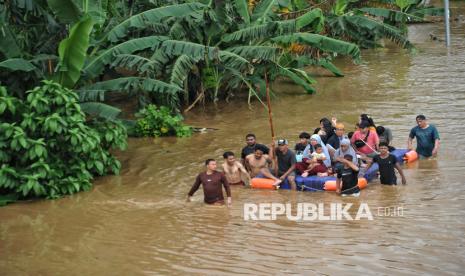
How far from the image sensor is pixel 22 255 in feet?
36.3

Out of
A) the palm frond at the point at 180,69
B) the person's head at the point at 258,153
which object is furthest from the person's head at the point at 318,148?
the palm frond at the point at 180,69

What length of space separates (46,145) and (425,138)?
747 cm

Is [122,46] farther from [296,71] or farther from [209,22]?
[296,71]

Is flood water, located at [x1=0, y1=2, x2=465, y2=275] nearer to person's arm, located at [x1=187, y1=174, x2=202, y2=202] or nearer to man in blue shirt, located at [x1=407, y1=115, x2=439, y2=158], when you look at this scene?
person's arm, located at [x1=187, y1=174, x2=202, y2=202]

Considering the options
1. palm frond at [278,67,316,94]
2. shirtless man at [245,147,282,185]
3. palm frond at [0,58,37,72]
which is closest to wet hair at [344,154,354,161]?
shirtless man at [245,147,282,185]

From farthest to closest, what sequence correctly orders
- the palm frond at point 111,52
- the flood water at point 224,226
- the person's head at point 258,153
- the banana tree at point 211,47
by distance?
the banana tree at point 211,47 < the palm frond at point 111,52 < the person's head at point 258,153 < the flood water at point 224,226

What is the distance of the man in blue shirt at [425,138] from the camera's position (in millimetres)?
15086

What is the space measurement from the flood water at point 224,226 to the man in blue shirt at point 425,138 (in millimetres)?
329

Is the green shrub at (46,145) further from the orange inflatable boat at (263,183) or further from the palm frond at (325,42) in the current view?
the palm frond at (325,42)

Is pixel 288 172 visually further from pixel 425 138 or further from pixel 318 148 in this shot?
pixel 425 138

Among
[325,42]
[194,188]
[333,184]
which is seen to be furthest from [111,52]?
[325,42]

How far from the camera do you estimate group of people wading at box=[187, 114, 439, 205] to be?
12898 millimetres

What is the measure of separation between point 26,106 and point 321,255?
6626 millimetres

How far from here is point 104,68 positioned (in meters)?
16.7
